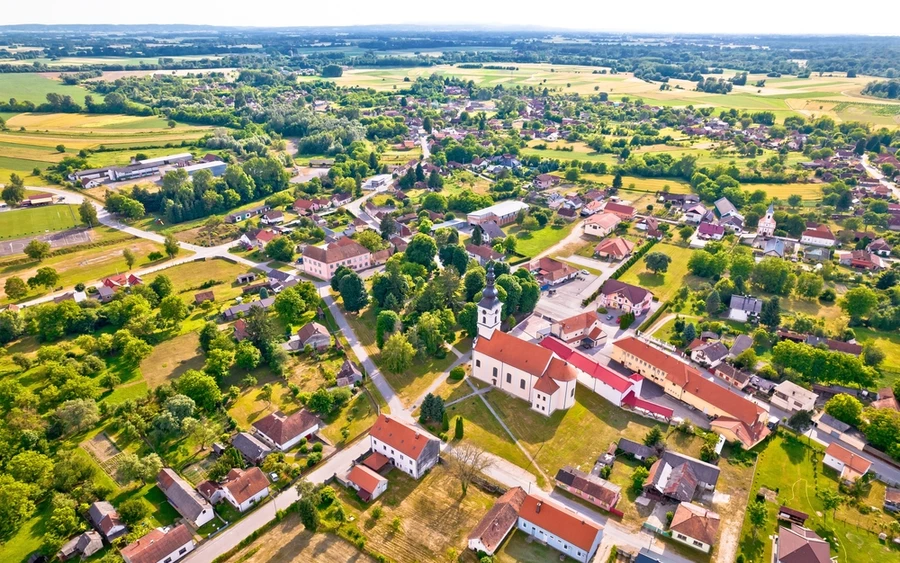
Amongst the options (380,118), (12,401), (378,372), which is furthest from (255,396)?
(380,118)

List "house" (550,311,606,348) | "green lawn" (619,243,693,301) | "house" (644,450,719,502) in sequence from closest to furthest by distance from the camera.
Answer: "house" (644,450,719,502) → "house" (550,311,606,348) → "green lawn" (619,243,693,301)

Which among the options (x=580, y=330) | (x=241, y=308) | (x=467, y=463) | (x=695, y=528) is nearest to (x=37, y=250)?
(x=241, y=308)

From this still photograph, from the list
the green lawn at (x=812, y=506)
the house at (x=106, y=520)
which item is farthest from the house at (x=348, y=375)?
the green lawn at (x=812, y=506)

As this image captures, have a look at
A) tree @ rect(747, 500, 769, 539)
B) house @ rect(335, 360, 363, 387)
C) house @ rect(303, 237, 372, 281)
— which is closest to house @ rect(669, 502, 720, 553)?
tree @ rect(747, 500, 769, 539)

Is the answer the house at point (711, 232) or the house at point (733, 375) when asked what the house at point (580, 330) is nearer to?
the house at point (733, 375)

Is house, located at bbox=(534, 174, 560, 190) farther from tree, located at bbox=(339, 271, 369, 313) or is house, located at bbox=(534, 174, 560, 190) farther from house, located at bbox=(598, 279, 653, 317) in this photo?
tree, located at bbox=(339, 271, 369, 313)

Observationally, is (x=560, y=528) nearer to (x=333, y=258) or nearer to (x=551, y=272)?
(x=551, y=272)

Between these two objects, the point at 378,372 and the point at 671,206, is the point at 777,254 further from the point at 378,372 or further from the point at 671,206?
the point at 378,372

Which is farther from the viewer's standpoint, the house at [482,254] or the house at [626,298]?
the house at [482,254]
